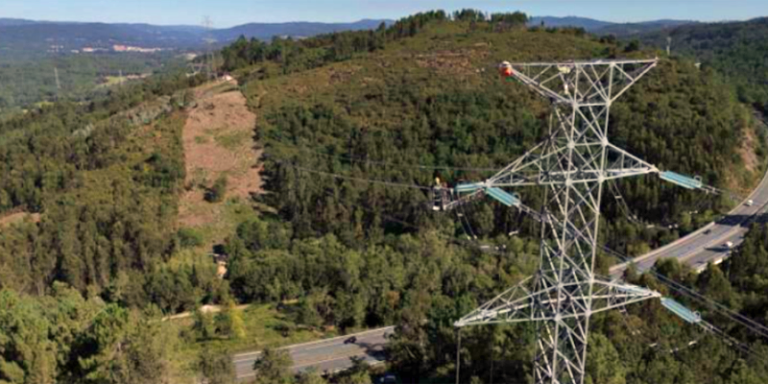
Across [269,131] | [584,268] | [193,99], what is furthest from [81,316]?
[193,99]

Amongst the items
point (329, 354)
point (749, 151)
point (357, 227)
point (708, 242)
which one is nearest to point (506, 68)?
point (329, 354)

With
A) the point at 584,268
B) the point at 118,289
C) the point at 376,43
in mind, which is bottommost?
the point at 118,289

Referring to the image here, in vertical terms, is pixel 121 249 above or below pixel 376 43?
below

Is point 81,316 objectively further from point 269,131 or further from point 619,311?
point 269,131

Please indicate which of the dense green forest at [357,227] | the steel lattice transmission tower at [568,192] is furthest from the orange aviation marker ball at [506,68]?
the dense green forest at [357,227]

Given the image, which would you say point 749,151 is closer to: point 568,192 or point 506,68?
point 568,192

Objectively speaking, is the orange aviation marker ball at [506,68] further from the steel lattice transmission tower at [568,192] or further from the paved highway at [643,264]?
the paved highway at [643,264]
